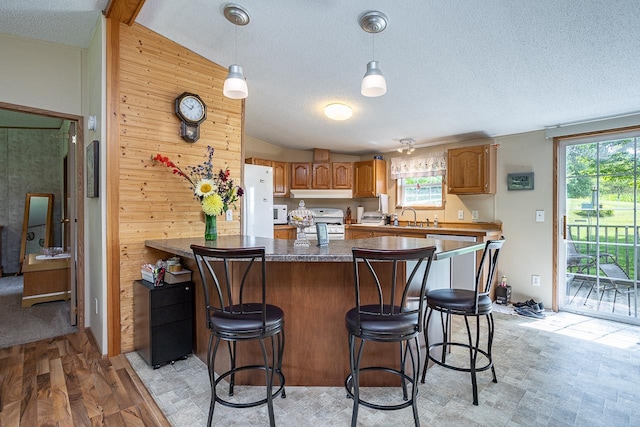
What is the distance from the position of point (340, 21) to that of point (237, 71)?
84 cm

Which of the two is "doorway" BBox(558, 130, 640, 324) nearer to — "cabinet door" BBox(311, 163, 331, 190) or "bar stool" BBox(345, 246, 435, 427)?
"bar stool" BBox(345, 246, 435, 427)

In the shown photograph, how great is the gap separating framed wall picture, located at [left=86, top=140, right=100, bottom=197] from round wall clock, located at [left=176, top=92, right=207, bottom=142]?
66 cm

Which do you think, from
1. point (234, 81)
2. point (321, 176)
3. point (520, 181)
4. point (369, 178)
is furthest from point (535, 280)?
point (234, 81)

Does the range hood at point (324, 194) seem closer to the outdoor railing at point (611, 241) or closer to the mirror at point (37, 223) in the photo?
the outdoor railing at point (611, 241)

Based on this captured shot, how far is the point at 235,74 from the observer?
7.22 feet

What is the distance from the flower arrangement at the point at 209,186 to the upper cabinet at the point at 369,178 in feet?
9.39

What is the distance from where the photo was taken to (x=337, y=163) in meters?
5.59

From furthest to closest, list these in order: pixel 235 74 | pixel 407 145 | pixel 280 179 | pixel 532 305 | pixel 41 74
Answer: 1. pixel 280 179
2. pixel 407 145
3. pixel 532 305
4. pixel 41 74
5. pixel 235 74

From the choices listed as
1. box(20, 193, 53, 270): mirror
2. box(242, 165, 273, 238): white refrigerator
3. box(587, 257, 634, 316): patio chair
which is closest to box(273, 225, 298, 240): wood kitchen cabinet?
box(242, 165, 273, 238): white refrigerator

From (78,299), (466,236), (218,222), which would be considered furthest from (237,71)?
(466,236)

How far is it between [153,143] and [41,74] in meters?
1.22

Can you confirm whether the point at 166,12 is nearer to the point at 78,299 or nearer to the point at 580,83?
the point at 78,299

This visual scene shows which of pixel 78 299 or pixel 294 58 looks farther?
pixel 78 299

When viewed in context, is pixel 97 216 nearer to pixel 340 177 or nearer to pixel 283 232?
pixel 283 232
